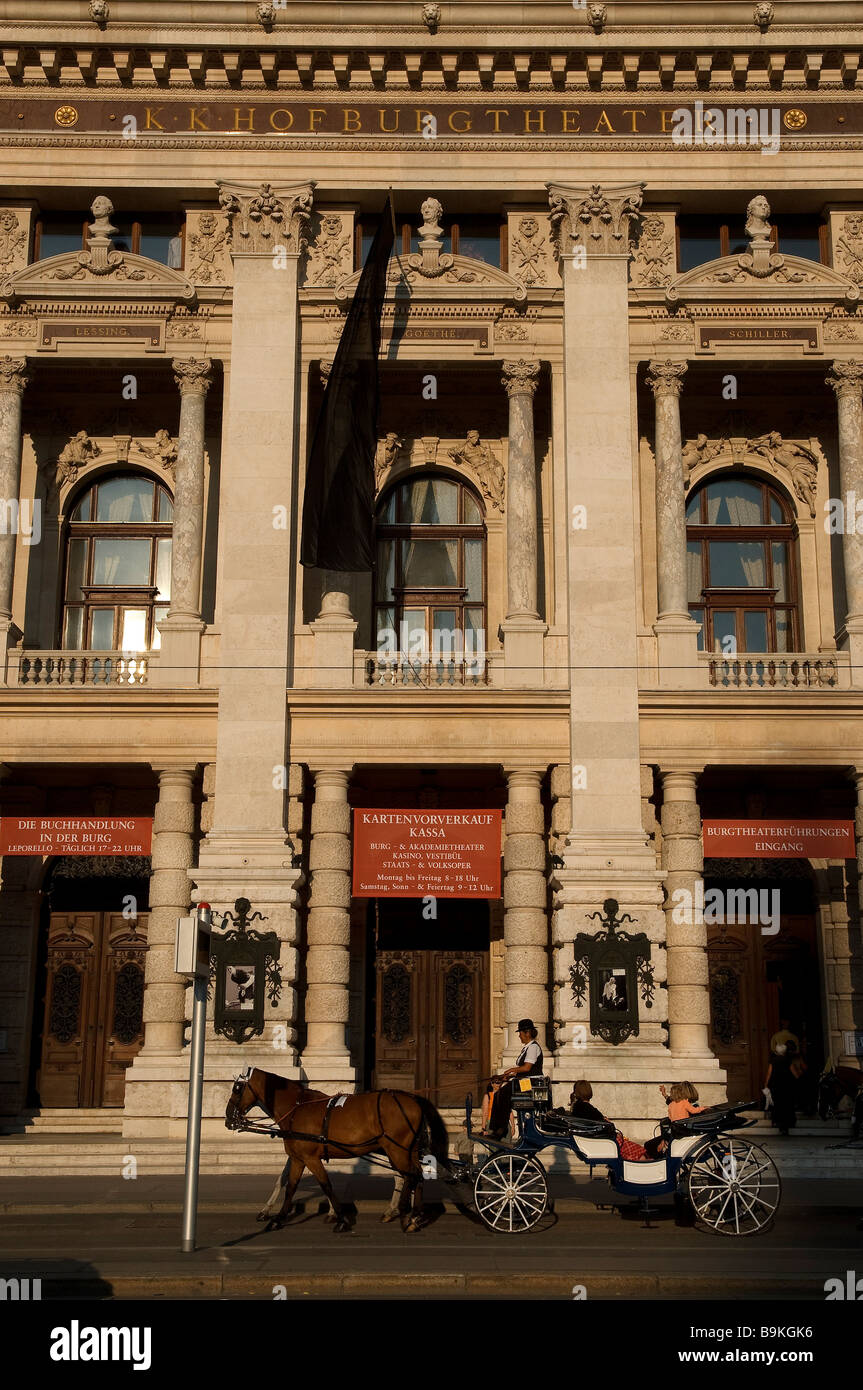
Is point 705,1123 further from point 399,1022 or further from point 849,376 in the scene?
point 849,376

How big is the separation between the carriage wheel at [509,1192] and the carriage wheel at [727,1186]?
164cm

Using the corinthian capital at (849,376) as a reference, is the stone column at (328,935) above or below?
below

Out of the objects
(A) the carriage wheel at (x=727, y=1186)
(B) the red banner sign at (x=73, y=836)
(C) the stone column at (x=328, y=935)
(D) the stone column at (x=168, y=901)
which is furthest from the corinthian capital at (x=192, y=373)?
(A) the carriage wheel at (x=727, y=1186)

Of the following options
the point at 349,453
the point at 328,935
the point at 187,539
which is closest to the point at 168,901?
the point at 328,935

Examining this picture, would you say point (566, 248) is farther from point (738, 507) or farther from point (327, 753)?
point (327, 753)

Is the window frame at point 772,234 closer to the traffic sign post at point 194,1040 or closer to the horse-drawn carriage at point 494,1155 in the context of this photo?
the horse-drawn carriage at point 494,1155

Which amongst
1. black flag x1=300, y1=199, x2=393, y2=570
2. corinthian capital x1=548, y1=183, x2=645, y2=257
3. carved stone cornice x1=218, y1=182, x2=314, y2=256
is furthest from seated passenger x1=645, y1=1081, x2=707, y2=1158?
carved stone cornice x1=218, y1=182, x2=314, y2=256

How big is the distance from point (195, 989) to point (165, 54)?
20905 mm

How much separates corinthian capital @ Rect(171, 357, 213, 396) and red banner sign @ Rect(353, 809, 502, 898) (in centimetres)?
898

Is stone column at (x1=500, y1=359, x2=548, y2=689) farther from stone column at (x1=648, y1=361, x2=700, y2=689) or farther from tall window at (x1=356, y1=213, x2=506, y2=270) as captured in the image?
tall window at (x1=356, y1=213, x2=506, y2=270)

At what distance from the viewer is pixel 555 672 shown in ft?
88.1

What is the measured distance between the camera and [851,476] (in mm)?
27625

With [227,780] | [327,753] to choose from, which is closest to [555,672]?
[327,753]

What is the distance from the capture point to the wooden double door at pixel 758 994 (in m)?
27.6
